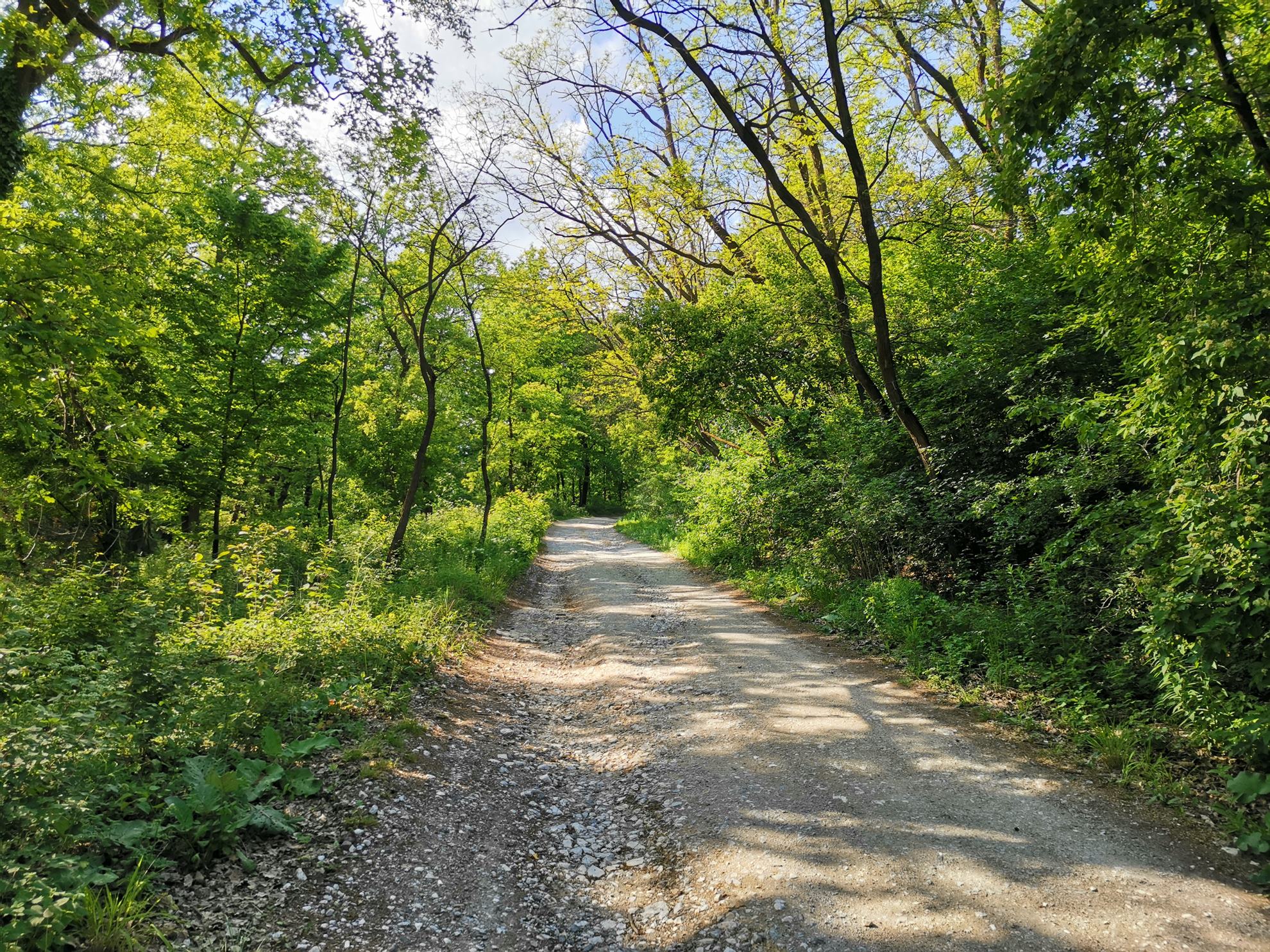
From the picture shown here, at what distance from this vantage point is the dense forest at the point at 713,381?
3.89 metres

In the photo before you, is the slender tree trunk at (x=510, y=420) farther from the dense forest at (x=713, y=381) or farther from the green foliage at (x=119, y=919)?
the green foliage at (x=119, y=919)

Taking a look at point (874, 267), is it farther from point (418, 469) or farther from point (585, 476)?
point (585, 476)

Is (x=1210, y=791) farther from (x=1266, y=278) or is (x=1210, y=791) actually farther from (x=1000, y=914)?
(x=1266, y=278)

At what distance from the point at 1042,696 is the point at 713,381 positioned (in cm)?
850

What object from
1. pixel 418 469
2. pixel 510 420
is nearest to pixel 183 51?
pixel 418 469

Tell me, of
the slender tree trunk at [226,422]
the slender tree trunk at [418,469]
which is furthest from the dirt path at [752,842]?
the slender tree trunk at [226,422]

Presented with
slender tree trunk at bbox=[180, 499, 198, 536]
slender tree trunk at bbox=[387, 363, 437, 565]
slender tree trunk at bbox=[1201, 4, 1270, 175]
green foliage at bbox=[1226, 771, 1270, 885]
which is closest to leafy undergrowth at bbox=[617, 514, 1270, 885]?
green foliage at bbox=[1226, 771, 1270, 885]

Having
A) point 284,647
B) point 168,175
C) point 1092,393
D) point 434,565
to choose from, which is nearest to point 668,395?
point 434,565

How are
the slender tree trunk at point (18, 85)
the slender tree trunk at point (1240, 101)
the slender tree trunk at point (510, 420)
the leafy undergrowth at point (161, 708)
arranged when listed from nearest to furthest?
the leafy undergrowth at point (161, 708) → the slender tree trunk at point (1240, 101) → the slender tree trunk at point (18, 85) → the slender tree trunk at point (510, 420)

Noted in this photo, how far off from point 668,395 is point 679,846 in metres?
10.1

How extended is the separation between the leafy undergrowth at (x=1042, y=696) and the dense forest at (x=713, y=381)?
0.04 metres

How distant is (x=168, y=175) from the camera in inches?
576

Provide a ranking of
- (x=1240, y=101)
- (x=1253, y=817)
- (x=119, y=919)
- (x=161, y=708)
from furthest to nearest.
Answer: (x=161, y=708) → (x=1240, y=101) → (x=1253, y=817) → (x=119, y=919)

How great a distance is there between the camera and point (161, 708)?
4.21 metres
